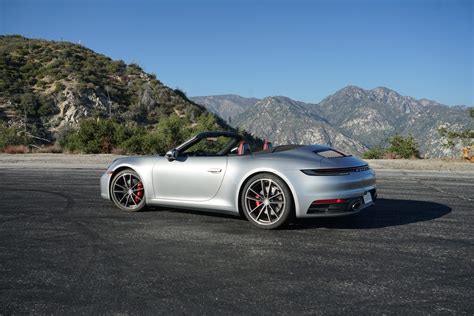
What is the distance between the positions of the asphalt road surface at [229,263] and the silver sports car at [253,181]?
0.93ft

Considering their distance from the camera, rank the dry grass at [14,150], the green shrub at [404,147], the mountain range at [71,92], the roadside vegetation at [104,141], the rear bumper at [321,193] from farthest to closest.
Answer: the mountain range at [71,92] < the green shrub at [404,147] < the dry grass at [14,150] < the roadside vegetation at [104,141] < the rear bumper at [321,193]

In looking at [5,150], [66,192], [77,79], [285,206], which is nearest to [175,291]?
[285,206]

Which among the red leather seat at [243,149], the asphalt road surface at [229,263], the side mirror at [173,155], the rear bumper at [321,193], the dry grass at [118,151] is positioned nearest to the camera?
the asphalt road surface at [229,263]

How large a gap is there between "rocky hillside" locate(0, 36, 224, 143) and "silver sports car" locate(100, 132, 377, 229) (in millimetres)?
38303

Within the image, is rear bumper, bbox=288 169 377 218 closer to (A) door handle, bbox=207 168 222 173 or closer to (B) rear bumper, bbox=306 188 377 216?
(B) rear bumper, bbox=306 188 377 216

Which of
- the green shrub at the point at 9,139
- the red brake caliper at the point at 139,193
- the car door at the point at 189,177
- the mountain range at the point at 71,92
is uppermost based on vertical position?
the mountain range at the point at 71,92

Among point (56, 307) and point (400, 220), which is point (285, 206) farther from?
point (56, 307)

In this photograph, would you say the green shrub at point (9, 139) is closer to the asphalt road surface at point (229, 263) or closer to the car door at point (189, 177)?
the asphalt road surface at point (229, 263)

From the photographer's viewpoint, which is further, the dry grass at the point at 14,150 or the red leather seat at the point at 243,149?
the dry grass at the point at 14,150

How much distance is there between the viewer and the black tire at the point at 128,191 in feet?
22.2

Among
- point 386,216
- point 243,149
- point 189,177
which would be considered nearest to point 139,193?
point 189,177

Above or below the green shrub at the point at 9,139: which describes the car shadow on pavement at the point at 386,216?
below

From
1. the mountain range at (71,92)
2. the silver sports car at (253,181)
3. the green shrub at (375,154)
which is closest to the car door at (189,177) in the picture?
the silver sports car at (253,181)

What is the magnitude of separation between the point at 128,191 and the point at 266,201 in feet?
8.12
